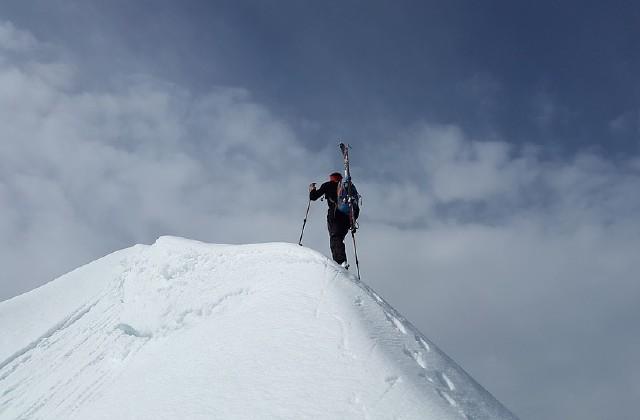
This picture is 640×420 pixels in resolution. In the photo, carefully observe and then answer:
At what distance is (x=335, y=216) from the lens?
9.91 metres

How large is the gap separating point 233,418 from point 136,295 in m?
4.40

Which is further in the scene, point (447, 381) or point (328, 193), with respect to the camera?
point (328, 193)

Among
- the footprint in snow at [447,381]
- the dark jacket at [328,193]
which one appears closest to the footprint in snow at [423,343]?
the footprint in snow at [447,381]

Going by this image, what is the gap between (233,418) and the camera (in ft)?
12.3

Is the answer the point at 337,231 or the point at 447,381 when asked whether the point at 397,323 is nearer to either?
the point at 447,381

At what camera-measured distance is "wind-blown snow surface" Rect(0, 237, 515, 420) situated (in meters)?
4.01

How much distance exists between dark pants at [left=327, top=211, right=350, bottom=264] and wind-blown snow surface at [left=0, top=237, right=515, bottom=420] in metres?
2.45

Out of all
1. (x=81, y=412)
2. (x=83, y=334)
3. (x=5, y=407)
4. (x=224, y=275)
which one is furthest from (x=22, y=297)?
(x=81, y=412)

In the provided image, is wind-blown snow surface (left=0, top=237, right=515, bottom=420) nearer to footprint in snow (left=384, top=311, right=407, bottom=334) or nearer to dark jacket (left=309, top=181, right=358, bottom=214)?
footprint in snow (left=384, top=311, right=407, bottom=334)

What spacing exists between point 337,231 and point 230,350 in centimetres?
529

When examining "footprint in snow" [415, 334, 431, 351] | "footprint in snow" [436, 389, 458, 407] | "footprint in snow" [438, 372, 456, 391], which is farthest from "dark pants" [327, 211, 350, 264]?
"footprint in snow" [436, 389, 458, 407]

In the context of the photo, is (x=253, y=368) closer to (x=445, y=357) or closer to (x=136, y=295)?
(x=445, y=357)

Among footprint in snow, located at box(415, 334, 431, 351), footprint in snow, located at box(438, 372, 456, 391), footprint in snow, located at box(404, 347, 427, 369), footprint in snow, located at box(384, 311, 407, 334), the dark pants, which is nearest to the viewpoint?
footprint in snow, located at box(438, 372, 456, 391)

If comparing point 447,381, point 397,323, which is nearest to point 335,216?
point 397,323
